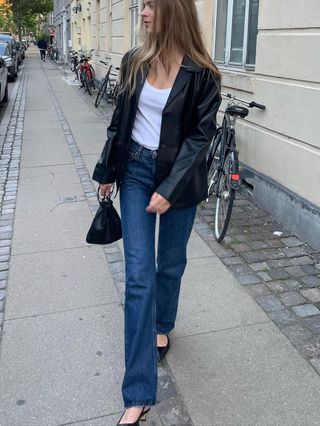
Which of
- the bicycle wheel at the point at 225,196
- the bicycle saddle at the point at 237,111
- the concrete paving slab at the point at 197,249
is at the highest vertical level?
the bicycle saddle at the point at 237,111

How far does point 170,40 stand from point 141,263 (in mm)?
1052

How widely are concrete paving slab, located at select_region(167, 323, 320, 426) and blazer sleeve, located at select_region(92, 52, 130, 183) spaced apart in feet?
3.84

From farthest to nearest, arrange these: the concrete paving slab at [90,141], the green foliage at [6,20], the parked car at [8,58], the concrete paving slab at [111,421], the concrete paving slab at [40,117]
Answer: the green foliage at [6,20] < the parked car at [8,58] < the concrete paving slab at [40,117] < the concrete paving slab at [90,141] < the concrete paving slab at [111,421]

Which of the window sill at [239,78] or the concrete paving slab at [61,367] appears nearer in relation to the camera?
the concrete paving slab at [61,367]

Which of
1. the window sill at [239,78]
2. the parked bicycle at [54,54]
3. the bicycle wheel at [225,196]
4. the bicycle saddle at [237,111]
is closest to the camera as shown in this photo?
the bicycle wheel at [225,196]

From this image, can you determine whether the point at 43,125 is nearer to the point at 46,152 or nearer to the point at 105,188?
the point at 46,152

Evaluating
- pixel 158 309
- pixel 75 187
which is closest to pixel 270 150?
pixel 75 187

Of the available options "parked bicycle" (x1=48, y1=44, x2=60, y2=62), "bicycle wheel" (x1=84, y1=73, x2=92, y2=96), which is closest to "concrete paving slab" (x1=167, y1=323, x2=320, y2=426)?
"bicycle wheel" (x1=84, y1=73, x2=92, y2=96)

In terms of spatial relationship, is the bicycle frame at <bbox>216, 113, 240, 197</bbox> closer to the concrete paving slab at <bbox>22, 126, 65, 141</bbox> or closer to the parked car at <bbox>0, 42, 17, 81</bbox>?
the concrete paving slab at <bbox>22, 126, 65, 141</bbox>

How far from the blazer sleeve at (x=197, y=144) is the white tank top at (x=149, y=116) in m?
0.16

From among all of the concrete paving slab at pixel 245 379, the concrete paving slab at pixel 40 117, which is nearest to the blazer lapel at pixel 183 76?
the concrete paving slab at pixel 245 379

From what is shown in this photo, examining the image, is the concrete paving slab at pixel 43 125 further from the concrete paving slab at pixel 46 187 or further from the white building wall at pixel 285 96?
the white building wall at pixel 285 96

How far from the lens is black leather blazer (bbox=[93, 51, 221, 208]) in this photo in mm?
2447

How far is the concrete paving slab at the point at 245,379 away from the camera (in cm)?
264
